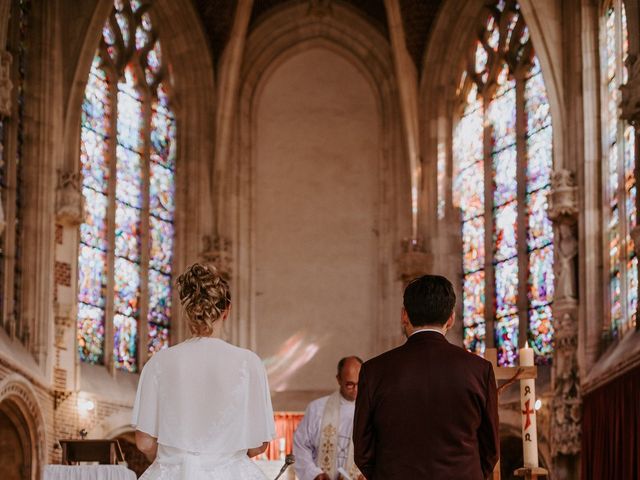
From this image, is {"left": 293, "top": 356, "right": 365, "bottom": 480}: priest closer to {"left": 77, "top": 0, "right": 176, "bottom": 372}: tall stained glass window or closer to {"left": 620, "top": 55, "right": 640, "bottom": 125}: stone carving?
{"left": 620, "top": 55, "right": 640, "bottom": 125}: stone carving

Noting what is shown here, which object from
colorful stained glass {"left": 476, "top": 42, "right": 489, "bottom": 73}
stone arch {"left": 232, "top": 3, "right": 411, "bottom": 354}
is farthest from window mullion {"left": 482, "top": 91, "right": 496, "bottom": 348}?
stone arch {"left": 232, "top": 3, "right": 411, "bottom": 354}

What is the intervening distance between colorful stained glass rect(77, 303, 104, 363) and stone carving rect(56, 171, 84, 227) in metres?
1.23

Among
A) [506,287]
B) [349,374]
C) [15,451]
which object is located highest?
[506,287]

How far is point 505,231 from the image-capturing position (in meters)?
17.0

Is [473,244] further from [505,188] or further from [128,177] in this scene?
[128,177]

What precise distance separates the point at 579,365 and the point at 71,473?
6637 mm

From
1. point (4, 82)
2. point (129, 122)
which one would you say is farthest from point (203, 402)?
point (129, 122)

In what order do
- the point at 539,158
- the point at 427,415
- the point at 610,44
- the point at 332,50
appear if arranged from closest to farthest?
the point at 427,415
the point at 610,44
the point at 539,158
the point at 332,50

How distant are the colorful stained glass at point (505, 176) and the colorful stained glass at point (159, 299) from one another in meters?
4.47

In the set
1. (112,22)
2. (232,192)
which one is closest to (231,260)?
(232,192)

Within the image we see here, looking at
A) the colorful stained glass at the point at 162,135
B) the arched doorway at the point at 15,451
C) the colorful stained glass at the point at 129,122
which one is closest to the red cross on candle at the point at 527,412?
the arched doorway at the point at 15,451

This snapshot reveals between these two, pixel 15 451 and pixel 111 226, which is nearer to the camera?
pixel 15 451

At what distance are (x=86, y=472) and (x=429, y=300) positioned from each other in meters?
6.20

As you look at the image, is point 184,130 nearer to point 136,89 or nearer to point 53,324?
point 136,89
